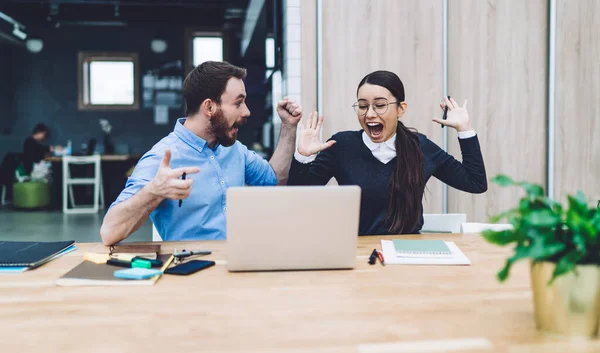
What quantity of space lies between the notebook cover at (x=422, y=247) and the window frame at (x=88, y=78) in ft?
29.5

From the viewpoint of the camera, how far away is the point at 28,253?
1.72 meters

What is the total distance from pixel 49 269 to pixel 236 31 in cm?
903

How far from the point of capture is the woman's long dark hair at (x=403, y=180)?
2391 mm

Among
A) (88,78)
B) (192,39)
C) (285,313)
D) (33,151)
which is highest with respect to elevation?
(192,39)

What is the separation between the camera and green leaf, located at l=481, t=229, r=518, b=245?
101 centimetres

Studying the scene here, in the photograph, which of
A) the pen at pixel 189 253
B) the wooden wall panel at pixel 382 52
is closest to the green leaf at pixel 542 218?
the pen at pixel 189 253

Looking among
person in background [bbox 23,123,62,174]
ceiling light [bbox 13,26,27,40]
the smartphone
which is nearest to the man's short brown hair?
the smartphone

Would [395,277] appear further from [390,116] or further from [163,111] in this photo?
[163,111]

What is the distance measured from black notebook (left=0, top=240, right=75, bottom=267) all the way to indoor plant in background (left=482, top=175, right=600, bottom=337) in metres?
1.33

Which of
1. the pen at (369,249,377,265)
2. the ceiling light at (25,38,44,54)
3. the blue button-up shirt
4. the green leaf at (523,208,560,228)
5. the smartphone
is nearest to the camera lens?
the green leaf at (523,208,560,228)

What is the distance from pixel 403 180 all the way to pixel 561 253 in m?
1.44

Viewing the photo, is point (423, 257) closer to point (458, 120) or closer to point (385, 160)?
point (385, 160)

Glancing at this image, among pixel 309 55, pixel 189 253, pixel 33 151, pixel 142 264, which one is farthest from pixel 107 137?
pixel 142 264

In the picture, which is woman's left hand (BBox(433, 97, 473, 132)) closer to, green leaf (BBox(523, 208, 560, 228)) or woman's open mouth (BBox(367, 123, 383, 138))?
woman's open mouth (BBox(367, 123, 383, 138))
